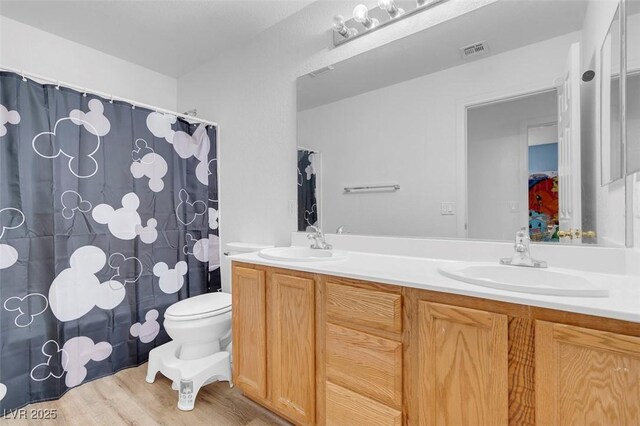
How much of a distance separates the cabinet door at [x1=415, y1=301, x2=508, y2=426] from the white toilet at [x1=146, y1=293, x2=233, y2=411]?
127 cm

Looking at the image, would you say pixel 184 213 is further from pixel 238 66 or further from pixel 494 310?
pixel 494 310

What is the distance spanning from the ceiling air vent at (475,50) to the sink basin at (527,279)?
1.00 meters

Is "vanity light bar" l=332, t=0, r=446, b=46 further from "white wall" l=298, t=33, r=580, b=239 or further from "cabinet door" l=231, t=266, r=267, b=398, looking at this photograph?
"cabinet door" l=231, t=266, r=267, b=398

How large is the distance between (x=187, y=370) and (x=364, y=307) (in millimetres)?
1208

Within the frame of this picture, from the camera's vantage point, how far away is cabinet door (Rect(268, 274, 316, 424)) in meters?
1.37

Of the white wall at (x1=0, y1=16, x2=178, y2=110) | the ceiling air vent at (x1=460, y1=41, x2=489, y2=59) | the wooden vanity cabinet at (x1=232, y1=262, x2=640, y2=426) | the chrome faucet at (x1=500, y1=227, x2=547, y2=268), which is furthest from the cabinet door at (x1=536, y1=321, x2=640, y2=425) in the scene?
the white wall at (x1=0, y1=16, x2=178, y2=110)

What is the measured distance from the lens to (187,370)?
5.68ft

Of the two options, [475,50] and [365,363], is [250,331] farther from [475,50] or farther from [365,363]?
[475,50]

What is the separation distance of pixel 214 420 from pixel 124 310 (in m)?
1.03

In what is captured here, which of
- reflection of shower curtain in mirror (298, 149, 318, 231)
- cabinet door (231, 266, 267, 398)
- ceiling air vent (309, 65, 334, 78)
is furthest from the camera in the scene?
reflection of shower curtain in mirror (298, 149, 318, 231)

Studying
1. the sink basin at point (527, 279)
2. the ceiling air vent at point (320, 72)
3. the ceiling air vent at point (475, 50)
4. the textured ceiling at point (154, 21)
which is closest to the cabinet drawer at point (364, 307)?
the sink basin at point (527, 279)

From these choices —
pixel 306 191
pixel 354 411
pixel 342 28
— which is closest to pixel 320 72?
pixel 342 28

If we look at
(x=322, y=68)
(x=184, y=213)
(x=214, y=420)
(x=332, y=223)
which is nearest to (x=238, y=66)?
(x=322, y=68)

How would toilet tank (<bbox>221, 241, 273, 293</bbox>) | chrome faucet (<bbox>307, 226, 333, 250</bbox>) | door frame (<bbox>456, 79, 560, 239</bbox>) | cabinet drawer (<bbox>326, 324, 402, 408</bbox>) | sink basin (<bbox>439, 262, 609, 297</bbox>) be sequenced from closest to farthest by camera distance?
sink basin (<bbox>439, 262, 609, 297</bbox>) → cabinet drawer (<bbox>326, 324, 402, 408</bbox>) → door frame (<bbox>456, 79, 560, 239</bbox>) → chrome faucet (<bbox>307, 226, 333, 250</bbox>) → toilet tank (<bbox>221, 241, 273, 293</bbox>)
